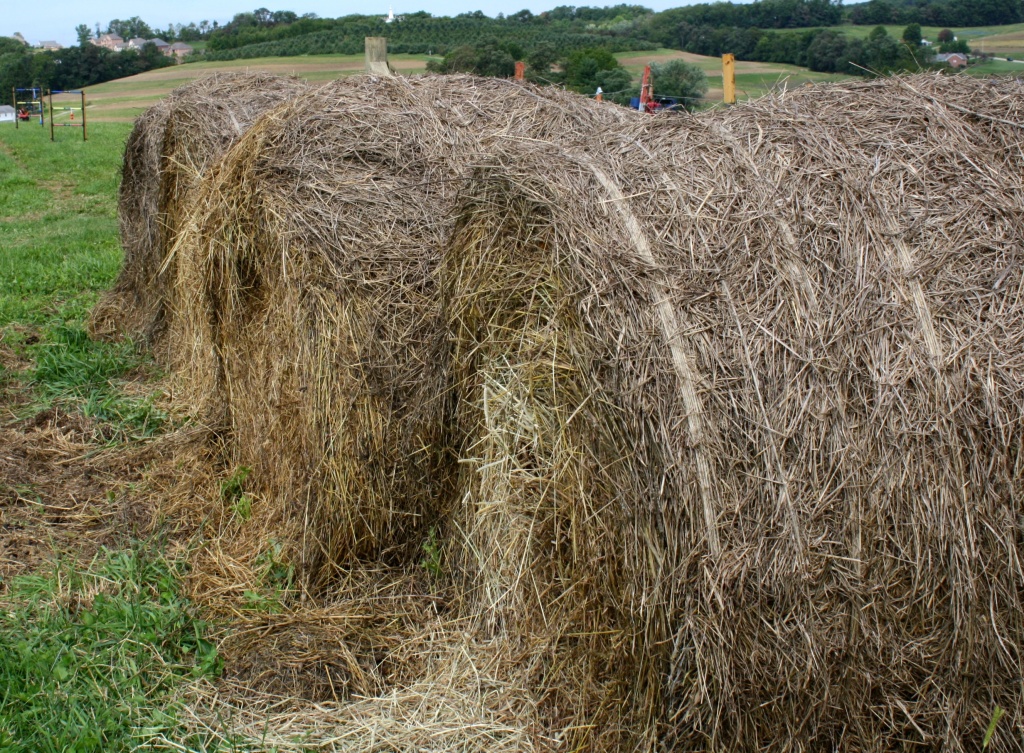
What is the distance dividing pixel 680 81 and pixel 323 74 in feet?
20.3

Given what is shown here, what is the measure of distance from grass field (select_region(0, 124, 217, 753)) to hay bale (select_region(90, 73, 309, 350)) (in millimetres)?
369

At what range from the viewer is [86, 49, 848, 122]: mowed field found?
783 cm

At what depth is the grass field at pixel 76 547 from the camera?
373cm

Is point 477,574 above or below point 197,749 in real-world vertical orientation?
above

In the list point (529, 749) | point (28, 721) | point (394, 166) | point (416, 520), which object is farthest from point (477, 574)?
point (394, 166)

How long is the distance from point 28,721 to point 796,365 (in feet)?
10.1

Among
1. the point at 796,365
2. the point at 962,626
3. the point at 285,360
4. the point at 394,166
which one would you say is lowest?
the point at 962,626

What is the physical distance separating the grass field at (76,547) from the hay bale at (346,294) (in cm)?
76

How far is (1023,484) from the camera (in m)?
2.81

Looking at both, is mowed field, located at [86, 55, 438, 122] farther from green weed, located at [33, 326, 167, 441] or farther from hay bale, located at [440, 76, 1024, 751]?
hay bale, located at [440, 76, 1024, 751]

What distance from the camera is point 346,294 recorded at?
14.4 feet

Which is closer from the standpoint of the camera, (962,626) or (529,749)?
(962,626)

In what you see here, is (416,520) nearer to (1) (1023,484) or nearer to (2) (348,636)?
(2) (348,636)

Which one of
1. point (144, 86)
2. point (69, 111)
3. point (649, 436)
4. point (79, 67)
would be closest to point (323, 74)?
point (649, 436)
